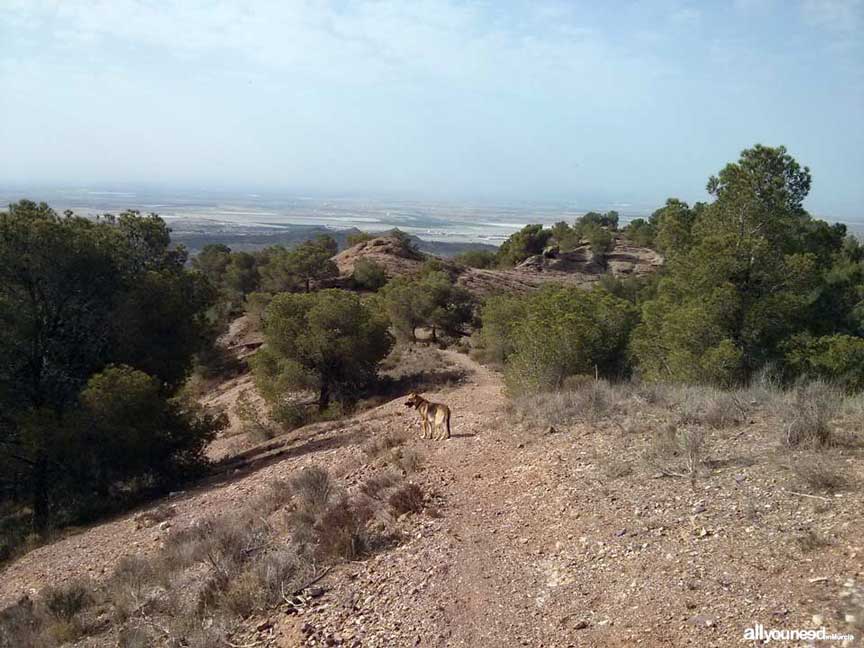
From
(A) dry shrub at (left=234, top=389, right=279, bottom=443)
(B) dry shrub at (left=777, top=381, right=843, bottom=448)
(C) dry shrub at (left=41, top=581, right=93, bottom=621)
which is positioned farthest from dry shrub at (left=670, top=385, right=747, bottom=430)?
(A) dry shrub at (left=234, top=389, right=279, bottom=443)

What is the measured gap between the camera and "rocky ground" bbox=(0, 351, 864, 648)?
4660 mm

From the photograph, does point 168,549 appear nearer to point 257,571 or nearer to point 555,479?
point 257,571

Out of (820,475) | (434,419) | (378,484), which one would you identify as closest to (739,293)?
(434,419)

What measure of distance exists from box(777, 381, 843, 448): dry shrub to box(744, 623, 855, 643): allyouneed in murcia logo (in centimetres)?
387

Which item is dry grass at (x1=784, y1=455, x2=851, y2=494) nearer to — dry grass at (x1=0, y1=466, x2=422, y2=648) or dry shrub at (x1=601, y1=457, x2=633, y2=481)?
dry shrub at (x1=601, y1=457, x2=633, y2=481)

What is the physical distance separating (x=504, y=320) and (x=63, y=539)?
54.9 ft

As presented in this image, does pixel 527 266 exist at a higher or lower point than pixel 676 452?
higher

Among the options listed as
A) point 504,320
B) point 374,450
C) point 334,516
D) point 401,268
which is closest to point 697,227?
point 504,320

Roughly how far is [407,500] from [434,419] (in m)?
3.34

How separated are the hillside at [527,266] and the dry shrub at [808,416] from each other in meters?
30.4

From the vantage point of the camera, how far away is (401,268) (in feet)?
145

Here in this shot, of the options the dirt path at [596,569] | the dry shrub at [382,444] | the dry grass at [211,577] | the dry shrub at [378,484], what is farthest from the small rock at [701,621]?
the dry shrub at [382,444]

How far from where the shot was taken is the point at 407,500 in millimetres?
7945

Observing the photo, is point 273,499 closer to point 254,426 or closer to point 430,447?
point 430,447
